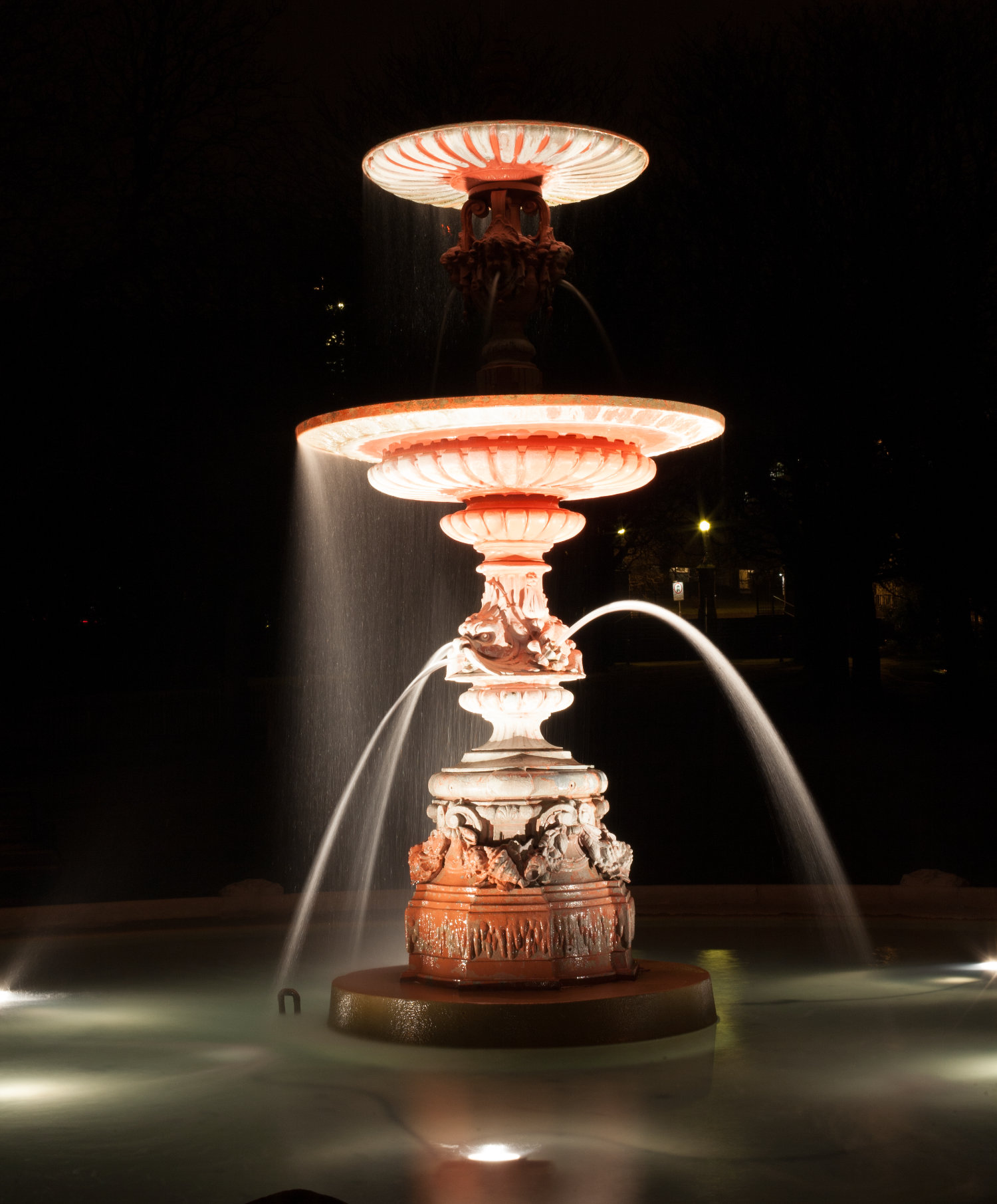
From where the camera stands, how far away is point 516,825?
7180mm

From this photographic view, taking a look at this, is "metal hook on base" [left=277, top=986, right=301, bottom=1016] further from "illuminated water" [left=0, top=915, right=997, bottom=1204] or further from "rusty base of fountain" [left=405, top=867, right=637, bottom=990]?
"rusty base of fountain" [left=405, top=867, right=637, bottom=990]

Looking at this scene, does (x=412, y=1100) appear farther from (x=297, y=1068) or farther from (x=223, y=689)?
(x=223, y=689)

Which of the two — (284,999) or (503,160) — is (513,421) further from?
(284,999)

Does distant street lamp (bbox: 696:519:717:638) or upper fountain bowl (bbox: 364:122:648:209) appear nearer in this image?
upper fountain bowl (bbox: 364:122:648:209)

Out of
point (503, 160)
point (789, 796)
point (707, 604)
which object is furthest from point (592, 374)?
point (707, 604)

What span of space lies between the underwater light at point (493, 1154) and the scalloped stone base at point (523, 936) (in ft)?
6.95

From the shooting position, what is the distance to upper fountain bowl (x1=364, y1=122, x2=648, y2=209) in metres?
6.99

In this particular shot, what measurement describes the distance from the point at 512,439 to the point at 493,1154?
3437mm

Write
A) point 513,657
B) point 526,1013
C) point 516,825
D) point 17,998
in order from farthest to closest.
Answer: point 17,998
point 513,657
point 516,825
point 526,1013

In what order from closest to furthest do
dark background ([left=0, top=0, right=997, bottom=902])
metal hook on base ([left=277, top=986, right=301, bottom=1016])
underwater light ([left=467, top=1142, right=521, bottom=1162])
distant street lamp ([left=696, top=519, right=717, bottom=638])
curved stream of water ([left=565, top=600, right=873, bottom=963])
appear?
underwater light ([left=467, top=1142, right=521, bottom=1162]), metal hook on base ([left=277, top=986, right=301, bottom=1016]), curved stream of water ([left=565, top=600, right=873, bottom=963]), dark background ([left=0, top=0, right=997, bottom=902]), distant street lamp ([left=696, top=519, right=717, bottom=638])

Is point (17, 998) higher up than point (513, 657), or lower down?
lower down

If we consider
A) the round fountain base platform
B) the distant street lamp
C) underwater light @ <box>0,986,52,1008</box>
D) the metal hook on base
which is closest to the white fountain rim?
the round fountain base platform

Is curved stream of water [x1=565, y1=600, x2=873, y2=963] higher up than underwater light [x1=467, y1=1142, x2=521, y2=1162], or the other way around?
curved stream of water [x1=565, y1=600, x2=873, y2=963]

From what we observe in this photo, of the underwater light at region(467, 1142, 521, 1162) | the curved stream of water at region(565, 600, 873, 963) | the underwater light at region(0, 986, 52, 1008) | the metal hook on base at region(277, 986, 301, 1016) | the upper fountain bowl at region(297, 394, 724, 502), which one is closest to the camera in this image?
the underwater light at region(467, 1142, 521, 1162)
